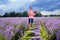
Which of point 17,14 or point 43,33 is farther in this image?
point 17,14

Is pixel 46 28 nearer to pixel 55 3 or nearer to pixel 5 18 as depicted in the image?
pixel 55 3

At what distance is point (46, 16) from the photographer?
2.68 meters

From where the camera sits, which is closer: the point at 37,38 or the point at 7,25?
the point at 37,38

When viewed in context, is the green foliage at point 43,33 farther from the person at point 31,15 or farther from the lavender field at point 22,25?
the person at point 31,15

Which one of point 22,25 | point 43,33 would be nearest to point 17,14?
point 22,25

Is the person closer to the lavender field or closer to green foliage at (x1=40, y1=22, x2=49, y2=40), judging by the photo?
the lavender field

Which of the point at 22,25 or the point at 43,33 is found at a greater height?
the point at 22,25

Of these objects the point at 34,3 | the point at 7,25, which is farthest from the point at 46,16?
the point at 7,25

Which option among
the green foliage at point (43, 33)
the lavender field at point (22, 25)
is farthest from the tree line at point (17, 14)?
the green foliage at point (43, 33)

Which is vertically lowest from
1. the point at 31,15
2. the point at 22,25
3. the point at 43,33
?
the point at 43,33

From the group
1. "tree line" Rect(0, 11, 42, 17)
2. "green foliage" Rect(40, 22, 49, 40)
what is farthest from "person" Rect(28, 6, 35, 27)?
"green foliage" Rect(40, 22, 49, 40)

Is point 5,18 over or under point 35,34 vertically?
over

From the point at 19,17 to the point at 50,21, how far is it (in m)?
0.46

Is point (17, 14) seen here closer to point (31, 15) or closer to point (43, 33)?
point (31, 15)
